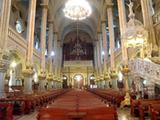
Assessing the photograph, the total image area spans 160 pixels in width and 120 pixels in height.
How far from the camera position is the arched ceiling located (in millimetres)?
28672

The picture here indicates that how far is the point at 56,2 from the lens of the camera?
2827cm

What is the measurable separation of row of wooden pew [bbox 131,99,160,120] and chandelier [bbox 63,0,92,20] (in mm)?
25236

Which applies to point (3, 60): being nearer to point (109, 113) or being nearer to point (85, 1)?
point (109, 113)

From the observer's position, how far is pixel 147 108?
6.50 m

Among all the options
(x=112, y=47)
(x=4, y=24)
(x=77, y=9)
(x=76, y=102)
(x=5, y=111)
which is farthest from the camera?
(x=77, y=9)

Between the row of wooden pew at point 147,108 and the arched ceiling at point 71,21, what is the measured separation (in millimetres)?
21404

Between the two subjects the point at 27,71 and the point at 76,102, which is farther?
the point at 27,71

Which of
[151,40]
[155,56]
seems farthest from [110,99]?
[151,40]

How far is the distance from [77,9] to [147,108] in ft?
88.6

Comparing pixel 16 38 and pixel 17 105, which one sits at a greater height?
pixel 16 38

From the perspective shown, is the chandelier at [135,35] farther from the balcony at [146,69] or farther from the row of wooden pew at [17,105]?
the row of wooden pew at [17,105]

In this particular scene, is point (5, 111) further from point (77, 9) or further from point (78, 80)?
point (78, 80)

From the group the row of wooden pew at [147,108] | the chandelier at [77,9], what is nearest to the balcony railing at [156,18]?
the row of wooden pew at [147,108]

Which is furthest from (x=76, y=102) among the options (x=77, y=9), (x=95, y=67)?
(x=95, y=67)
